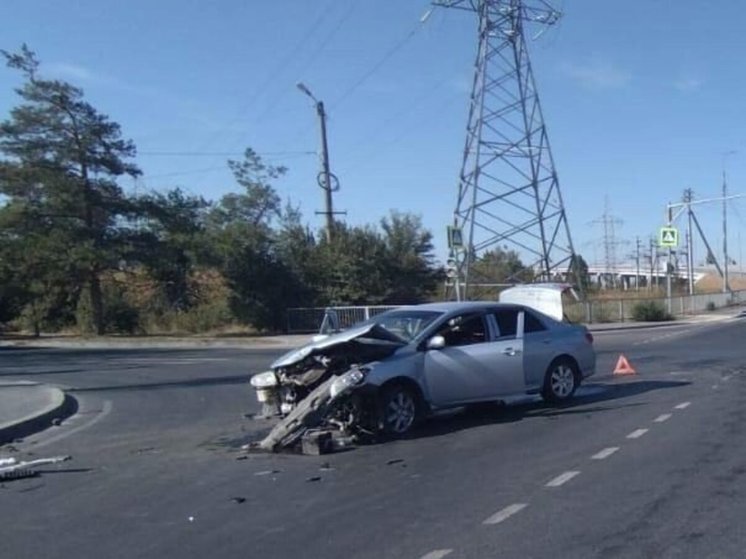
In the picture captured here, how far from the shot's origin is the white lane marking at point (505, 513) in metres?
6.94

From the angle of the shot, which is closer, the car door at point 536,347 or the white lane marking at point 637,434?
the white lane marking at point 637,434

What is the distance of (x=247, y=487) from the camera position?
8.73 metres

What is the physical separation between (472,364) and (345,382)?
2171mm

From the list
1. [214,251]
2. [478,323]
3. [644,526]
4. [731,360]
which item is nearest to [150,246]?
[214,251]

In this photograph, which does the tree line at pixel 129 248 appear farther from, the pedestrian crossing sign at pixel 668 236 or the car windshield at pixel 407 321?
the car windshield at pixel 407 321

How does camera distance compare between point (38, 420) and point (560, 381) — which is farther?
point (38, 420)

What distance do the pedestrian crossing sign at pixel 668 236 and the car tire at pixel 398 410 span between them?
37973 millimetres

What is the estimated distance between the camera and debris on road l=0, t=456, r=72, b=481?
9.73 metres

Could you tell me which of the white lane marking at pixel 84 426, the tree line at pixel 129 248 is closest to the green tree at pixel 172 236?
the tree line at pixel 129 248

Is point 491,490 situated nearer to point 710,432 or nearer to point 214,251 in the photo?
point 710,432

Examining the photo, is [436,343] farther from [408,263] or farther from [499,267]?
[499,267]

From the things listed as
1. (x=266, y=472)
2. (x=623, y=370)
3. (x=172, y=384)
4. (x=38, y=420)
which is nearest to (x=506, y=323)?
(x=266, y=472)

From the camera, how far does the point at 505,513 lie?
7.16m

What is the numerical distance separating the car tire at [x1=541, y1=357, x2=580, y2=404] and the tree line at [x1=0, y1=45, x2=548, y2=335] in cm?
3138
